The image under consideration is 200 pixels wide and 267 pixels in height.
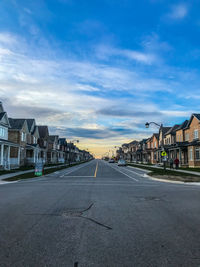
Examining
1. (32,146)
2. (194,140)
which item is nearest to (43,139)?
(32,146)

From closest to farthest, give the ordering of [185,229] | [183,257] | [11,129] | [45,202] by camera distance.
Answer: [183,257] < [185,229] < [45,202] < [11,129]

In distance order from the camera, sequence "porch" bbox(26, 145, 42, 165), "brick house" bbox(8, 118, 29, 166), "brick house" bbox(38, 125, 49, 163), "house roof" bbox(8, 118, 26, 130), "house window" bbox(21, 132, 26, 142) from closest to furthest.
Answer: "brick house" bbox(8, 118, 29, 166), "house roof" bbox(8, 118, 26, 130), "house window" bbox(21, 132, 26, 142), "porch" bbox(26, 145, 42, 165), "brick house" bbox(38, 125, 49, 163)

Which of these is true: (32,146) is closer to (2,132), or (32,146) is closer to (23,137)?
(23,137)

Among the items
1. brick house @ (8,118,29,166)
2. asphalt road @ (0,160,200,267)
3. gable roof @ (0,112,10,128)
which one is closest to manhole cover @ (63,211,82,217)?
asphalt road @ (0,160,200,267)

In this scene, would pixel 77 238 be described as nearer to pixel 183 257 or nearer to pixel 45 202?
pixel 183 257

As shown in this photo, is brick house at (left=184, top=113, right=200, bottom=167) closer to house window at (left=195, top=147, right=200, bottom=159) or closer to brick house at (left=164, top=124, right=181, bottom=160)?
house window at (left=195, top=147, right=200, bottom=159)

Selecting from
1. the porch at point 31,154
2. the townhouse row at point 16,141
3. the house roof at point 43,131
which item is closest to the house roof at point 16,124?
the townhouse row at point 16,141

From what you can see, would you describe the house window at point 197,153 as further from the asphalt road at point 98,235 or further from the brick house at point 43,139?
the brick house at point 43,139

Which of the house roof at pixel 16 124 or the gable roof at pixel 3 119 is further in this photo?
the house roof at pixel 16 124

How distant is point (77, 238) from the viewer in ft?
A: 17.0

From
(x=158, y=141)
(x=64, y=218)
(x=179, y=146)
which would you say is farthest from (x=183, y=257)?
(x=158, y=141)

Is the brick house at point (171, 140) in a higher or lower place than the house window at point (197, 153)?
higher

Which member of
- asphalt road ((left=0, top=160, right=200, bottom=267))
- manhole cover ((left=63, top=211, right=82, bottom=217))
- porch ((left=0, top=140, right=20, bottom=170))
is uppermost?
porch ((left=0, top=140, right=20, bottom=170))

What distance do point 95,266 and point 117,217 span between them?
3283 millimetres
